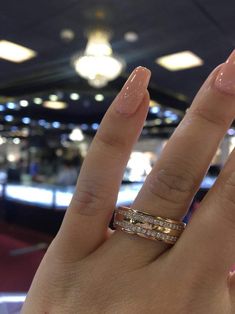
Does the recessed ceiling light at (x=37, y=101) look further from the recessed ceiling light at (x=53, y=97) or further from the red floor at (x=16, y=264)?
the red floor at (x=16, y=264)

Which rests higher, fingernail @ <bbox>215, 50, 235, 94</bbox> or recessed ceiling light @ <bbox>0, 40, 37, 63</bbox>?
recessed ceiling light @ <bbox>0, 40, 37, 63</bbox>

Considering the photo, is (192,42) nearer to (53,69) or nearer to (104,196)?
(53,69)

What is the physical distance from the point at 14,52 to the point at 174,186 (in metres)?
4.32

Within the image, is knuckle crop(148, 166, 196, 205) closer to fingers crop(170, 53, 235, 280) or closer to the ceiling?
fingers crop(170, 53, 235, 280)

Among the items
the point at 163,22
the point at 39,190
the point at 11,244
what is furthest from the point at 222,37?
the point at 11,244

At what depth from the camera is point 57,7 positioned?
9.61 ft

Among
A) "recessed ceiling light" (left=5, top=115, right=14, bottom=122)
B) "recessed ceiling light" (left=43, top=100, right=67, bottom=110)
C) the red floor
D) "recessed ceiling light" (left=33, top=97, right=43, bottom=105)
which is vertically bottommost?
the red floor

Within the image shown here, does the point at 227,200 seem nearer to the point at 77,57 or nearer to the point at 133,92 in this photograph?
the point at 133,92

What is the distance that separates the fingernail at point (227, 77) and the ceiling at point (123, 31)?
268 centimetres

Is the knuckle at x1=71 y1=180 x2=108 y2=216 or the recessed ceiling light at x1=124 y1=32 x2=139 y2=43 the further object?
the recessed ceiling light at x1=124 y1=32 x2=139 y2=43

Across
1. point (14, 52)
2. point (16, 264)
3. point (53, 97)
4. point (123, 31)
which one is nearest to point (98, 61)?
point (123, 31)

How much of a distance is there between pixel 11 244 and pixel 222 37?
3.62 m

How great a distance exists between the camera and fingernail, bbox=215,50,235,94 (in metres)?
0.45

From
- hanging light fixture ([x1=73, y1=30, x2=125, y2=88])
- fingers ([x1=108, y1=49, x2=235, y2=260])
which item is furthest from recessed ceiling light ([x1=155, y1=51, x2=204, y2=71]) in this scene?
fingers ([x1=108, y1=49, x2=235, y2=260])
